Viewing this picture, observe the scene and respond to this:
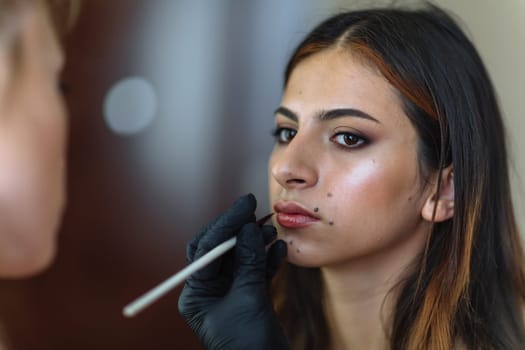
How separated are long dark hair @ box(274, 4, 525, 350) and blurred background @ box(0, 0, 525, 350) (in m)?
0.33

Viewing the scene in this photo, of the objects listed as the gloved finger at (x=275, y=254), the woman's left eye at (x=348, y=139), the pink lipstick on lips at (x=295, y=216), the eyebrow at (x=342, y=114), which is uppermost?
the eyebrow at (x=342, y=114)

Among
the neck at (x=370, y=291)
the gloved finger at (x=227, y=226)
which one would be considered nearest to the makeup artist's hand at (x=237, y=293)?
the gloved finger at (x=227, y=226)

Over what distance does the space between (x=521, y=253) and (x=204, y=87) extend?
768 mm

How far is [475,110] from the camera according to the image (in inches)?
41.8

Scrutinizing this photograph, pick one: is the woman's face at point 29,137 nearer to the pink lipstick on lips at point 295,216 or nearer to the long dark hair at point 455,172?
the pink lipstick on lips at point 295,216

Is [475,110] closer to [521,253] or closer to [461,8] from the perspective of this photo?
[521,253]

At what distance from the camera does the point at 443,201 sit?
1.07 metres

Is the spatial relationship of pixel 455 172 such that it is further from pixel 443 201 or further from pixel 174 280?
pixel 174 280

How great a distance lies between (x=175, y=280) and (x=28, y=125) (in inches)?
10.2

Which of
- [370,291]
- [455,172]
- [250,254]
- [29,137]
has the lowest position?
[370,291]

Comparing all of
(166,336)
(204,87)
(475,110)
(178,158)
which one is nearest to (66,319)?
(166,336)

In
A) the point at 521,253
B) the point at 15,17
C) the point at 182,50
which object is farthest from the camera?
the point at 182,50

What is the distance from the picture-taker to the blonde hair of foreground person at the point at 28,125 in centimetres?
65

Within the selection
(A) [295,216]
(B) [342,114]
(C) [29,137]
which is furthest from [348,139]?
(C) [29,137]
